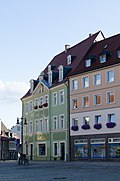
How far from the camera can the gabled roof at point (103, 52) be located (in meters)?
50.0

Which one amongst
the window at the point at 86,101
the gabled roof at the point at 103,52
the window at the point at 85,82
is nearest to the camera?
the gabled roof at the point at 103,52

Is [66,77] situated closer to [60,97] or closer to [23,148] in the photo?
[60,97]

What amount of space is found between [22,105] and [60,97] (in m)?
15.7

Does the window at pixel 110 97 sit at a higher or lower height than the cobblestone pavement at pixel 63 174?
higher

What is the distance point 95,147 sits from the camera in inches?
1991

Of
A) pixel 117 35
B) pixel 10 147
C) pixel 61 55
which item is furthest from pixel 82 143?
pixel 10 147

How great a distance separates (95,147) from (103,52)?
12160 millimetres

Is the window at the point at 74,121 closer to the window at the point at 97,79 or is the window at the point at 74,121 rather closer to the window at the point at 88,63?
the window at the point at 97,79

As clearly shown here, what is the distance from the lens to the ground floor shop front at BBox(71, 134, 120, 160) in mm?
47628

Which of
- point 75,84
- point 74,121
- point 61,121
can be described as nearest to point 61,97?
point 61,121

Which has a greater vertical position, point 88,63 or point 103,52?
point 103,52

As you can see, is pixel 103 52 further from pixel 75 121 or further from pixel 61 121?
pixel 61 121

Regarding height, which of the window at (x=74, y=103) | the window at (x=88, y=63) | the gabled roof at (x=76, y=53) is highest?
the gabled roof at (x=76, y=53)

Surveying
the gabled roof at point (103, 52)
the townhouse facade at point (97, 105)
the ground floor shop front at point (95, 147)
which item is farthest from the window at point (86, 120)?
the gabled roof at point (103, 52)
